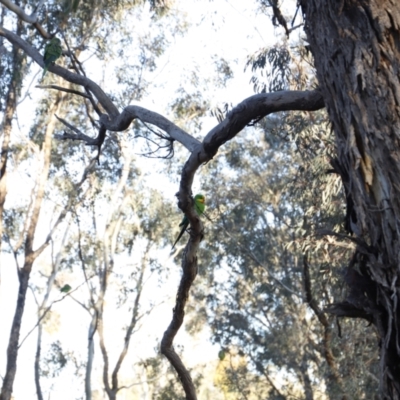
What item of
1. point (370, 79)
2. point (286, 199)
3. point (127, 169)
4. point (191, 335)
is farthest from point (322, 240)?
point (191, 335)

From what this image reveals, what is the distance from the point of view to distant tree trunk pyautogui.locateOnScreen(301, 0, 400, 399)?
2.35 m

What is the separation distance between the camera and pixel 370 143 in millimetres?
2473

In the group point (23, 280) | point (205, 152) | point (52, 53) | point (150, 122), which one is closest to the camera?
point (205, 152)

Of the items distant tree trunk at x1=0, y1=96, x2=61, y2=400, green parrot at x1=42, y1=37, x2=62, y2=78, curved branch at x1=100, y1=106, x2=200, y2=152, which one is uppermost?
distant tree trunk at x1=0, y1=96, x2=61, y2=400

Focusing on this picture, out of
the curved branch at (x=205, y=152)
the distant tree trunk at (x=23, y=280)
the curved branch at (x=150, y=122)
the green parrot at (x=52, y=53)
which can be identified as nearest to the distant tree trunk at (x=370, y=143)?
the curved branch at (x=205, y=152)

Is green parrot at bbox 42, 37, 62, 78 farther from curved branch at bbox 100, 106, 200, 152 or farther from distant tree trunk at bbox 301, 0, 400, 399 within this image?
distant tree trunk at bbox 301, 0, 400, 399

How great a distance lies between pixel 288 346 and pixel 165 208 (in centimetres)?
415

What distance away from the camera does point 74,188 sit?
45.4 feet

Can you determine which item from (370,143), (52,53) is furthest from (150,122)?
(52,53)

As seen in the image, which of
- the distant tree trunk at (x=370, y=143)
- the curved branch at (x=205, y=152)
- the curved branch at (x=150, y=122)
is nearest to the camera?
the distant tree trunk at (x=370, y=143)

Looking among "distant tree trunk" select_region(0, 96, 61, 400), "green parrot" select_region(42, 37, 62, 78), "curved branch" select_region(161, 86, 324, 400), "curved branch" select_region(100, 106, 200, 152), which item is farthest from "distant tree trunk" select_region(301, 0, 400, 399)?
"distant tree trunk" select_region(0, 96, 61, 400)

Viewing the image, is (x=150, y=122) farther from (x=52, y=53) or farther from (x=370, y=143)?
(x=52, y=53)

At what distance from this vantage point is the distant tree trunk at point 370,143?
7.70 feet

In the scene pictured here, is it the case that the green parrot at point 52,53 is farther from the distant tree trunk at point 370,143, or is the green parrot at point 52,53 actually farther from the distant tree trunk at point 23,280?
the distant tree trunk at point 23,280
